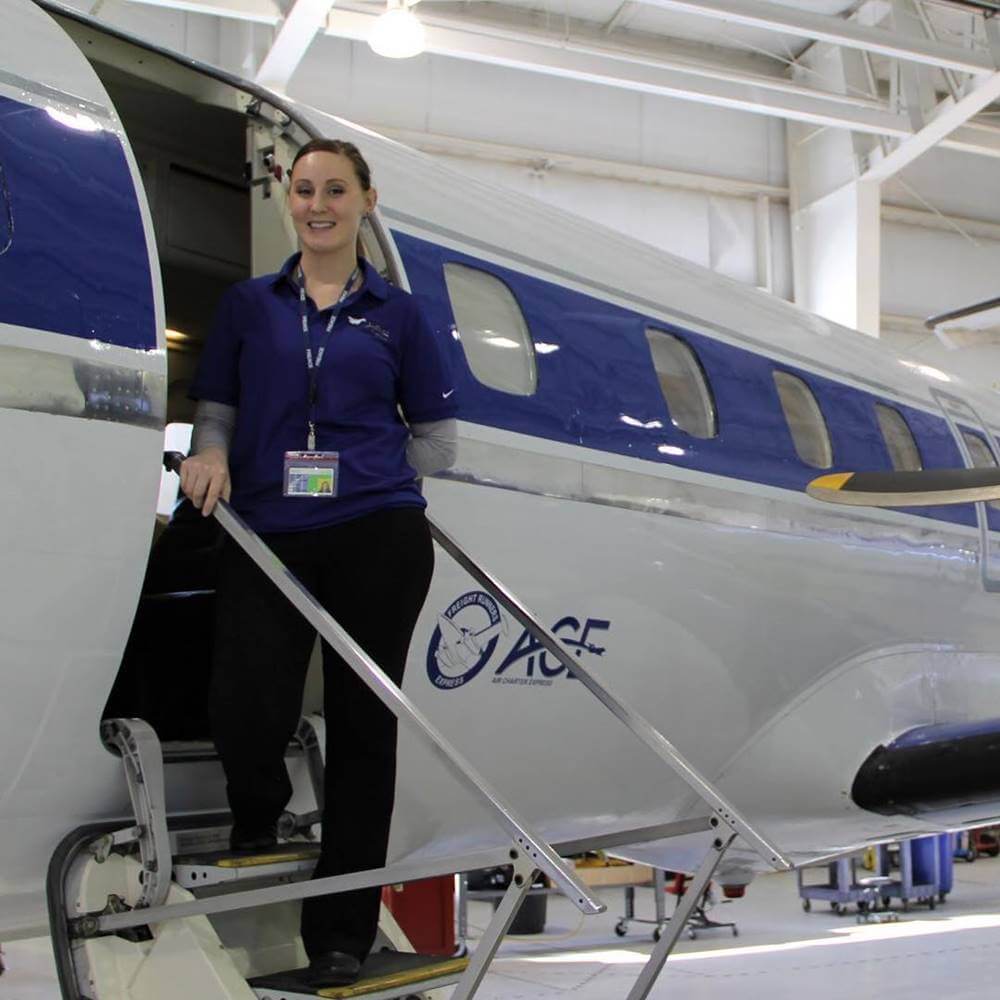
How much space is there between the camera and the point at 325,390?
12.5 feet

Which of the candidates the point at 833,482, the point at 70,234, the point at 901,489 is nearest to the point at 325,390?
the point at 70,234

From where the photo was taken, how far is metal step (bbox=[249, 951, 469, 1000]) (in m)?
3.38

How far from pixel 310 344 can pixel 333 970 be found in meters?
1.61

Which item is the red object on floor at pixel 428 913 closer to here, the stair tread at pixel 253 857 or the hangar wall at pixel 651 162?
the stair tread at pixel 253 857

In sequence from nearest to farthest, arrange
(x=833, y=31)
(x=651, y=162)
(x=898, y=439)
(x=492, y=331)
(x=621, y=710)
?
(x=621, y=710) → (x=492, y=331) → (x=898, y=439) → (x=833, y=31) → (x=651, y=162)

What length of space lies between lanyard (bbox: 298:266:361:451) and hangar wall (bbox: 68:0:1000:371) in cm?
1419

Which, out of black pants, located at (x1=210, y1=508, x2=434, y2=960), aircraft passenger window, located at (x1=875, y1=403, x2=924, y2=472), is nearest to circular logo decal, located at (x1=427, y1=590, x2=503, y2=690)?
black pants, located at (x1=210, y1=508, x2=434, y2=960)

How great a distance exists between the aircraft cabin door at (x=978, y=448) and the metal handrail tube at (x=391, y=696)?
5.45m

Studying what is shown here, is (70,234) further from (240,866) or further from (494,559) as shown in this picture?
(494,559)

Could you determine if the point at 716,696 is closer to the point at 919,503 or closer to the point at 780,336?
the point at 919,503

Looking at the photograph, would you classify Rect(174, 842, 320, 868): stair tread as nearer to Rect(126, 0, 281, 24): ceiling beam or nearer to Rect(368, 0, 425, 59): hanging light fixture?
Rect(368, 0, 425, 59): hanging light fixture

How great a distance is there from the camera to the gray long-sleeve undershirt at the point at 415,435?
3.92m

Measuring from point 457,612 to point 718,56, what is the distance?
1767cm

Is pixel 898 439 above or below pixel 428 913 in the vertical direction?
above
